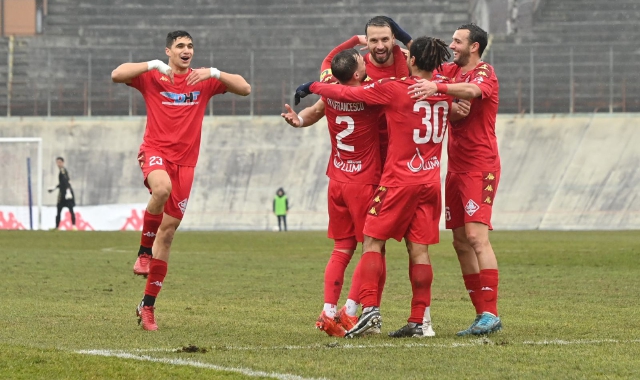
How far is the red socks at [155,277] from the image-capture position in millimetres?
9130

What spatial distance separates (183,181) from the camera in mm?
9438

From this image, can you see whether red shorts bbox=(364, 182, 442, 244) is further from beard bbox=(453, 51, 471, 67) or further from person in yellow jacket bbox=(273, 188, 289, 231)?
person in yellow jacket bbox=(273, 188, 289, 231)

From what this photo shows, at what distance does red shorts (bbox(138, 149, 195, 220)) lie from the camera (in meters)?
9.27

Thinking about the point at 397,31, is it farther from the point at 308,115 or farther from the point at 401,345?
the point at 401,345

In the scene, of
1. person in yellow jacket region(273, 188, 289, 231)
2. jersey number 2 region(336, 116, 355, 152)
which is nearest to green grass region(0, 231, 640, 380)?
jersey number 2 region(336, 116, 355, 152)

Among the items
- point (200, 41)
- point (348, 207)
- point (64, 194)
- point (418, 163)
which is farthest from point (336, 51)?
point (200, 41)

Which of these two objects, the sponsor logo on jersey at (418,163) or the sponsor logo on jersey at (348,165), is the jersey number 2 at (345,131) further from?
the sponsor logo on jersey at (418,163)

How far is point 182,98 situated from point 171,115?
16 centimetres

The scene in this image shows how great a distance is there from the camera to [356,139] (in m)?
8.55

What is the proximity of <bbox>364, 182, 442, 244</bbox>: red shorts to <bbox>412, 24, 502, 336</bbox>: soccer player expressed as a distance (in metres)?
0.35

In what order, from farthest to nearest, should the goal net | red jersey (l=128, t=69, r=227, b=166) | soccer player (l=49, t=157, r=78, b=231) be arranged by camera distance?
1. the goal net
2. soccer player (l=49, t=157, r=78, b=231)
3. red jersey (l=128, t=69, r=227, b=166)

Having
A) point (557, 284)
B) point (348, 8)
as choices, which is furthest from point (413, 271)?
point (348, 8)

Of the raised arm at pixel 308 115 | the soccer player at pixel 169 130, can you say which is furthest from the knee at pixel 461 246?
the soccer player at pixel 169 130

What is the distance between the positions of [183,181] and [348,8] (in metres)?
34.6
